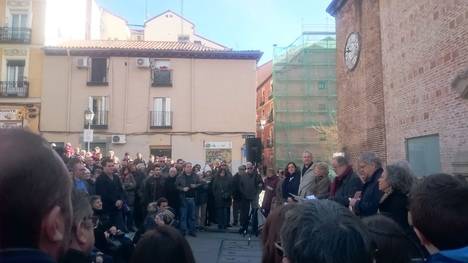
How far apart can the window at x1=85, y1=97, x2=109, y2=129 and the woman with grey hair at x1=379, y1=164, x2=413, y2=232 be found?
23.9m

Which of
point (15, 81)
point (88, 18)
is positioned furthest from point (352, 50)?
point (88, 18)

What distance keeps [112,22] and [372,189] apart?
38.2 metres

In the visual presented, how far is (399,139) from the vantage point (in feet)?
40.9

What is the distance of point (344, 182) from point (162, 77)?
74.0 ft

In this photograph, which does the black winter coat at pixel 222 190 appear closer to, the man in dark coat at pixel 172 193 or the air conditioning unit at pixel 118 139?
the man in dark coat at pixel 172 193

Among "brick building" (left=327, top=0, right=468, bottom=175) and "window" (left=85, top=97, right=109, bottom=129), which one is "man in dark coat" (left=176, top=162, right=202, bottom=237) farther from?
"window" (left=85, top=97, right=109, bottom=129)

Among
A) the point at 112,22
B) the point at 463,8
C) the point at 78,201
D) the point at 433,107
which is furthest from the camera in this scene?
the point at 112,22

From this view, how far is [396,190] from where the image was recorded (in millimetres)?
4738

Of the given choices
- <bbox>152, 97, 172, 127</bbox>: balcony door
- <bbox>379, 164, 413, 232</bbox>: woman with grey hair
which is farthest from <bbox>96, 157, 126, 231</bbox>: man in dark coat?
<bbox>152, 97, 172, 127</bbox>: balcony door

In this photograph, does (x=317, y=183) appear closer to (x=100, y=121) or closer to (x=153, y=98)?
(x=153, y=98)

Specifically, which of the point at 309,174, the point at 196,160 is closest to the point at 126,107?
the point at 196,160

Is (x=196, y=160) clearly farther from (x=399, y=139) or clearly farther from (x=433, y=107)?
(x=433, y=107)

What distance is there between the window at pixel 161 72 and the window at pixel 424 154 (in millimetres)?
18439

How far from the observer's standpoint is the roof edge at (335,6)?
1663 cm
